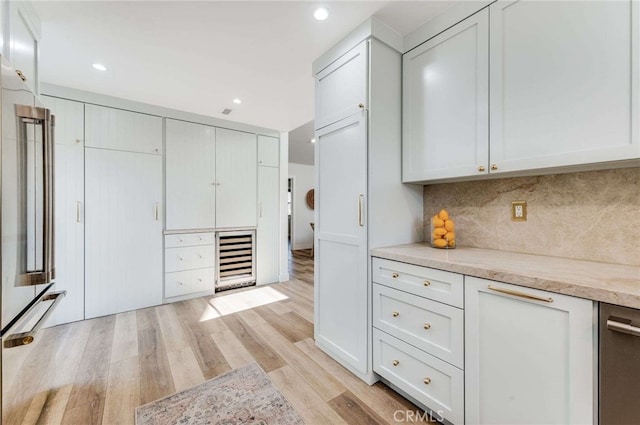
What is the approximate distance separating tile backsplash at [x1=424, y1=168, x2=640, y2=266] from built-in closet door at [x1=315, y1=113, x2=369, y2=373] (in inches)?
30.4

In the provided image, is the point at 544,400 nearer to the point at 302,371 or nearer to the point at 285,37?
the point at 302,371

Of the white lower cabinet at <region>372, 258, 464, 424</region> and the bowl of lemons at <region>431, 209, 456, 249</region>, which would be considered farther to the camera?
the bowl of lemons at <region>431, 209, 456, 249</region>

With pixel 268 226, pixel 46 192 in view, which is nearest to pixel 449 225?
pixel 46 192

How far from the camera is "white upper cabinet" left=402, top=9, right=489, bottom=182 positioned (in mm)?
1504

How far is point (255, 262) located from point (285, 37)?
2991mm

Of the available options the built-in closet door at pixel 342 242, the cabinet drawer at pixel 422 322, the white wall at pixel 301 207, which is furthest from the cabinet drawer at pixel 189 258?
the white wall at pixel 301 207

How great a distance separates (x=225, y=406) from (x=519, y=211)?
2.20m

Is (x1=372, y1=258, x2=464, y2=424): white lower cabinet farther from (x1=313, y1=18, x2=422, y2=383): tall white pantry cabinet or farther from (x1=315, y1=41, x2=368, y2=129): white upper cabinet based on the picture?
(x1=315, y1=41, x2=368, y2=129): white upper cabinet

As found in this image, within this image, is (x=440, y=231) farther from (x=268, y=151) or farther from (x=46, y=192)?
(x=268, y=151)

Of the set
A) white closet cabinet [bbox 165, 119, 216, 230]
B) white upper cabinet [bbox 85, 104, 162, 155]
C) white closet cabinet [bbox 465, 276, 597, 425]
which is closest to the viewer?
white closet cabinet [bbox 465, 276, 597, 425]

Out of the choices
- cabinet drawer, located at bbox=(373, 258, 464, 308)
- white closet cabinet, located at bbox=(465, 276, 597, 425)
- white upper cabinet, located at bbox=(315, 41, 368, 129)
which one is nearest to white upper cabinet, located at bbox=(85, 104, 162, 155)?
white upper cabinet, located at bbox=(315, 41, 368, 129)

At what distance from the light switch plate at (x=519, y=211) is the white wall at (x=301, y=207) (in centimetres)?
630

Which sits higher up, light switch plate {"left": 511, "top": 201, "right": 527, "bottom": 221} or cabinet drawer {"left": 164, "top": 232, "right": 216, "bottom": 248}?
light switch plate {"left": 511, "top": 201, "right": 527, "bottom": 221}

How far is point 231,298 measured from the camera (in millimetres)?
3391
